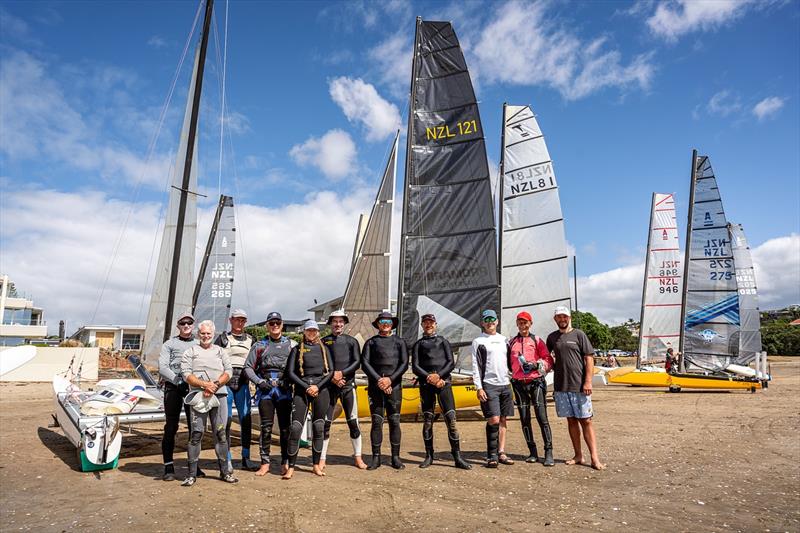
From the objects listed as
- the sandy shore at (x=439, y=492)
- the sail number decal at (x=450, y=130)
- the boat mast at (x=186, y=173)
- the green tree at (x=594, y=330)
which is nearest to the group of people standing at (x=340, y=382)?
the sandy shore at (x=439, y=492)

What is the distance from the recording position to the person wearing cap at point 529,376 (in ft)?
20.5

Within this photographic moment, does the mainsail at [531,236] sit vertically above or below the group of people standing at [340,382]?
above

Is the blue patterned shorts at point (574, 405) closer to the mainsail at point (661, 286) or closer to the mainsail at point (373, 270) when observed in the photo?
the mainsail at point (373, 270)

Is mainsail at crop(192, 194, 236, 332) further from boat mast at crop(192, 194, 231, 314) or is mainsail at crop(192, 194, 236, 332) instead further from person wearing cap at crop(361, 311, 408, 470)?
person wearing cap at crop(361, 311, 408, 470)

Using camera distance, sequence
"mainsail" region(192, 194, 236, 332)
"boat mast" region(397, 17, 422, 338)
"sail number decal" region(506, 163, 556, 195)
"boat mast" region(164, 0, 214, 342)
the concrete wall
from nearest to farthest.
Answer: "boat mast" region(164, 0, 214, 342) < "boat mast" region(397, 17, 422, 338) < "sail number decal" region(506, 163, 556, 195) < the concrete wall < "mainsail" region(192, 194, 236, 332)

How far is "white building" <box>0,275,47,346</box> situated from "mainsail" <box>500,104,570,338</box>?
43064mm

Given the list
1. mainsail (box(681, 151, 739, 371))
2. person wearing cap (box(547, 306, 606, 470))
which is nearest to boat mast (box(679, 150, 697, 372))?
mainsail (box(681, 151, 739, 371))

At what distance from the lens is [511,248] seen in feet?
50.4

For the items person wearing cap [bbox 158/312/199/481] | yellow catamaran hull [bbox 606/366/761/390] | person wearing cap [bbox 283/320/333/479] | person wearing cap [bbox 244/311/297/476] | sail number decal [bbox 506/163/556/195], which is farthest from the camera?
yellow catamaran hull [bbox 606/366/761/390]

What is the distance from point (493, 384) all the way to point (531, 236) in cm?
966

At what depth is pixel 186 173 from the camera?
403 inches

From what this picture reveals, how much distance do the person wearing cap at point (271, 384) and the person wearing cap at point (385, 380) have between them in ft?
3.14

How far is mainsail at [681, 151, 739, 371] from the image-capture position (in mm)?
19219

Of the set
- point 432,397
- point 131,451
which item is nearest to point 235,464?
point 131,451
